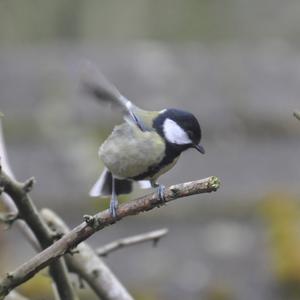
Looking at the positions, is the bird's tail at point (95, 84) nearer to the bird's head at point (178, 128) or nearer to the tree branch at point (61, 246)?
the bird's head at point (178, 128)

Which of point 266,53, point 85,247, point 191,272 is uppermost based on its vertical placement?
point 85,247

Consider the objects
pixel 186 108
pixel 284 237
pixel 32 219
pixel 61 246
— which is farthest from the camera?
pixel 186 108

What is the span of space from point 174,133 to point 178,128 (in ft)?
0.11

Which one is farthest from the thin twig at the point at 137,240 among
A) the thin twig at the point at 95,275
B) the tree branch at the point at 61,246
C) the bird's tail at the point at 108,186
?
the tree branch at the point at 61,246

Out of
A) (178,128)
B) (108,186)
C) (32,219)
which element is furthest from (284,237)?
(32,219)

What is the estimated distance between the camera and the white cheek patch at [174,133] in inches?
58.1

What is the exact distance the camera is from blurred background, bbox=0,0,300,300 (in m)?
2.38

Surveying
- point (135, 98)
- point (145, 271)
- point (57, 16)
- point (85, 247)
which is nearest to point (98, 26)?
point (57, 16)

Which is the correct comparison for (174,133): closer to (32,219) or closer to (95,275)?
(95,275)

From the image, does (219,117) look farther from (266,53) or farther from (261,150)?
(266,53)

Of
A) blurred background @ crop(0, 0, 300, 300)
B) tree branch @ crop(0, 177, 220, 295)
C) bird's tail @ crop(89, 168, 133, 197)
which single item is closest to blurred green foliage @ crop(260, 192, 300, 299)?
blurred background @ crop(0, 0, 300, 300)

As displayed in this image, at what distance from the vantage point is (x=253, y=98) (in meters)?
3.11

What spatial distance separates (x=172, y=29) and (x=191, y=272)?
4.65 ft

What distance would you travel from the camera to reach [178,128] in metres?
1.47
